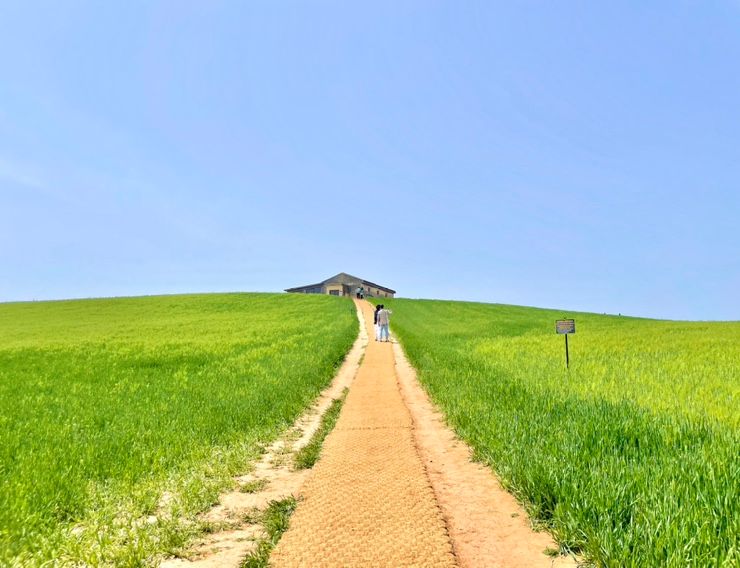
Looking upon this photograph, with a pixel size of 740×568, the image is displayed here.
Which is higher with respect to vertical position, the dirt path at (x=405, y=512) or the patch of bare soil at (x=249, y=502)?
the dirt path at (x=405, y=512)

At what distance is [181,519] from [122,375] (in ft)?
42.8

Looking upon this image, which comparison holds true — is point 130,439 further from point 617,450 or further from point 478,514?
point 617,450

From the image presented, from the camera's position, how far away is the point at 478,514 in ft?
17.1

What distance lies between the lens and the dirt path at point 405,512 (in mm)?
4230

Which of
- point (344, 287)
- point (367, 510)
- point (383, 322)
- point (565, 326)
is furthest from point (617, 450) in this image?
point (344, 287)

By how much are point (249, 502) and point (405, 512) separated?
188cm

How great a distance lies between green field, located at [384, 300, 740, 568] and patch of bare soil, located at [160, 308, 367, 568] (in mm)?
2686

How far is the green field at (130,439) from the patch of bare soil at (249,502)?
0.20m

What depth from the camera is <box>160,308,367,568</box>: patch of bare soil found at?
4473 millimetres

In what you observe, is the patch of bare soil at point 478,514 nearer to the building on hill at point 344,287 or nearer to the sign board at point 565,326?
the sign board at point 565,326

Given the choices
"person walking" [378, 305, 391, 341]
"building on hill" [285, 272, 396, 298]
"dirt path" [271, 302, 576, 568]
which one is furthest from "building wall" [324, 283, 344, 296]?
"dirt path" [271, 302, 576, 568]

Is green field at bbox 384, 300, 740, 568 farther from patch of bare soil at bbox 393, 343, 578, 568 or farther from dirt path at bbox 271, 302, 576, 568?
dirt path at bbox 271, 302, 576, 568

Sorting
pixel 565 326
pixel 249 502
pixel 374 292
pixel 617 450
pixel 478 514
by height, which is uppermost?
pixel 374 292

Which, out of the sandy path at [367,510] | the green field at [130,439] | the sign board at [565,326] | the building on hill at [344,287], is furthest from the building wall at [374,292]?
the sandy path at [367,510]
